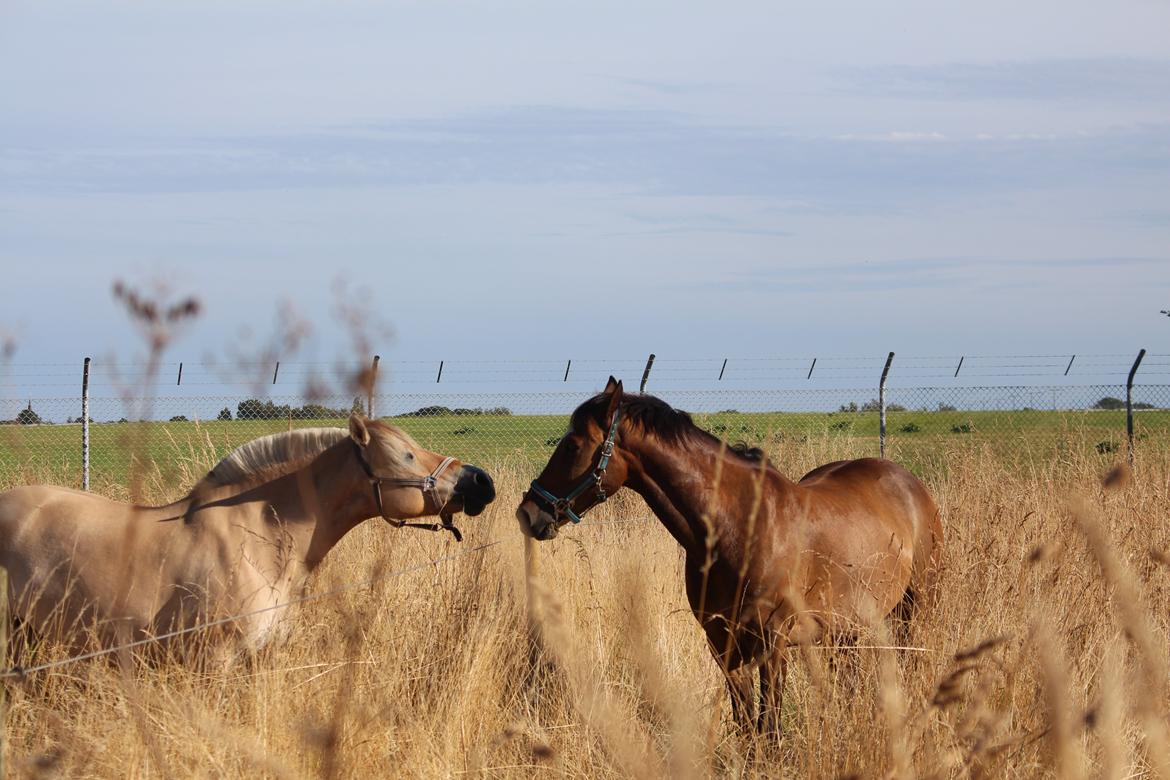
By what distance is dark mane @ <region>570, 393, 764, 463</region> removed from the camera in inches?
198

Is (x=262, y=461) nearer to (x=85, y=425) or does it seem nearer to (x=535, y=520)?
(x=535, y=520)

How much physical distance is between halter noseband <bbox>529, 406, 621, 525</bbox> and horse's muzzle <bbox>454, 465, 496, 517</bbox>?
1.78ft

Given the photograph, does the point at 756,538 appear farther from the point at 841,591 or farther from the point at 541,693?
the point at 541,693

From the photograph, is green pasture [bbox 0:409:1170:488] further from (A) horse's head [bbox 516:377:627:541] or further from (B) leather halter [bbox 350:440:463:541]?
(A) horse's head [bbox 516:377:627:541]

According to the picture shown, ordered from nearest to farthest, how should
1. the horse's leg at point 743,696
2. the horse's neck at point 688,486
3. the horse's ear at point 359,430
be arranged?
the horse's leg at point 743,696, the horse's neck at point 688,486, the horse's ear at point 359,430

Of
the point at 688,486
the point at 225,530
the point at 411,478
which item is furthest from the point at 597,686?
the point at 225,530

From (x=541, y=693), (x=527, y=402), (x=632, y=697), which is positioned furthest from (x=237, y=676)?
(x=527, y=402)

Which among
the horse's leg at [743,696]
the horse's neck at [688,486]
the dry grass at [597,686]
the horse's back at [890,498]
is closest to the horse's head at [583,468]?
the horse's neck at [688,486]

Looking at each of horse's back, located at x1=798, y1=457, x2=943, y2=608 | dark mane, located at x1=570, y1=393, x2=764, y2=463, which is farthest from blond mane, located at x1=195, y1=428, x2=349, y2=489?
horse's back, located at x1=798, y1=457, x2=943, y2=608

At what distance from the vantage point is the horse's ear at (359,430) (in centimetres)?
524

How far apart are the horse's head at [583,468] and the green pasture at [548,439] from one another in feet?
4.53

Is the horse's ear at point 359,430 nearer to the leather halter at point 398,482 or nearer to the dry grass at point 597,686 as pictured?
the leather halter at point 398,482

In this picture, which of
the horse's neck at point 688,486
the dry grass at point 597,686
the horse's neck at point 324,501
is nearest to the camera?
the dry grass at point 597,686

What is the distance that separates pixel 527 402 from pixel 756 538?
8.80 metres
